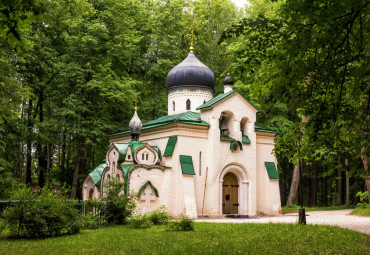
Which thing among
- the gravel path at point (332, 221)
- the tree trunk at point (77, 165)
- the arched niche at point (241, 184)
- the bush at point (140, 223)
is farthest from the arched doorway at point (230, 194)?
the tree trunk at point (77, 165)

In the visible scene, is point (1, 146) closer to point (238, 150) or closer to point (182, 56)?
point (238, 150)

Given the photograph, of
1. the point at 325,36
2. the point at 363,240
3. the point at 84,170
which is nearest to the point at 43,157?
the point at 84,170

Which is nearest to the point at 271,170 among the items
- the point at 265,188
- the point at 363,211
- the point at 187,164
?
the point at 265,188

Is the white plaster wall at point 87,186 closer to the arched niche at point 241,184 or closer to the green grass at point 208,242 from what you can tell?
the arched niche at point 241,184

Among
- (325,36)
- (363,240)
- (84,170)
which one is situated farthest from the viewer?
(84,170)

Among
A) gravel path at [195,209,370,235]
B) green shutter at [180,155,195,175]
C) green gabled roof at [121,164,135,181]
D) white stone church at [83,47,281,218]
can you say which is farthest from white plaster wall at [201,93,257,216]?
green gabled roof at [121,164,135,181]

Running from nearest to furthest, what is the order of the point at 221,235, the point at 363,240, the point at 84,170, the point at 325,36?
the point at 325,36 < the point at 363,240 < the point at 221,235 < the point at 84,170

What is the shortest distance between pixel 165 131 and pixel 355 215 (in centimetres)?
996

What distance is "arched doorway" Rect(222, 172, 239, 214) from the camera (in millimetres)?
23453

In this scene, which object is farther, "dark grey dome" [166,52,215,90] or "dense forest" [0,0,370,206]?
"dark grey dome" [166,52,215,90]

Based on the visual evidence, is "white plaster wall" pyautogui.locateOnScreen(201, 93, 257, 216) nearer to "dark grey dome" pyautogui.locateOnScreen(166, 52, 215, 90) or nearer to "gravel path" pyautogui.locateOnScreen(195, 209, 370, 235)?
"gravel path" pyautogui.locateOnScreen(195, 209, 370, 235)

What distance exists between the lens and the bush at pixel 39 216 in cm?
1253

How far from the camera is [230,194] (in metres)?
23.6

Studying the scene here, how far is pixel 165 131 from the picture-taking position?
23.0 metres
